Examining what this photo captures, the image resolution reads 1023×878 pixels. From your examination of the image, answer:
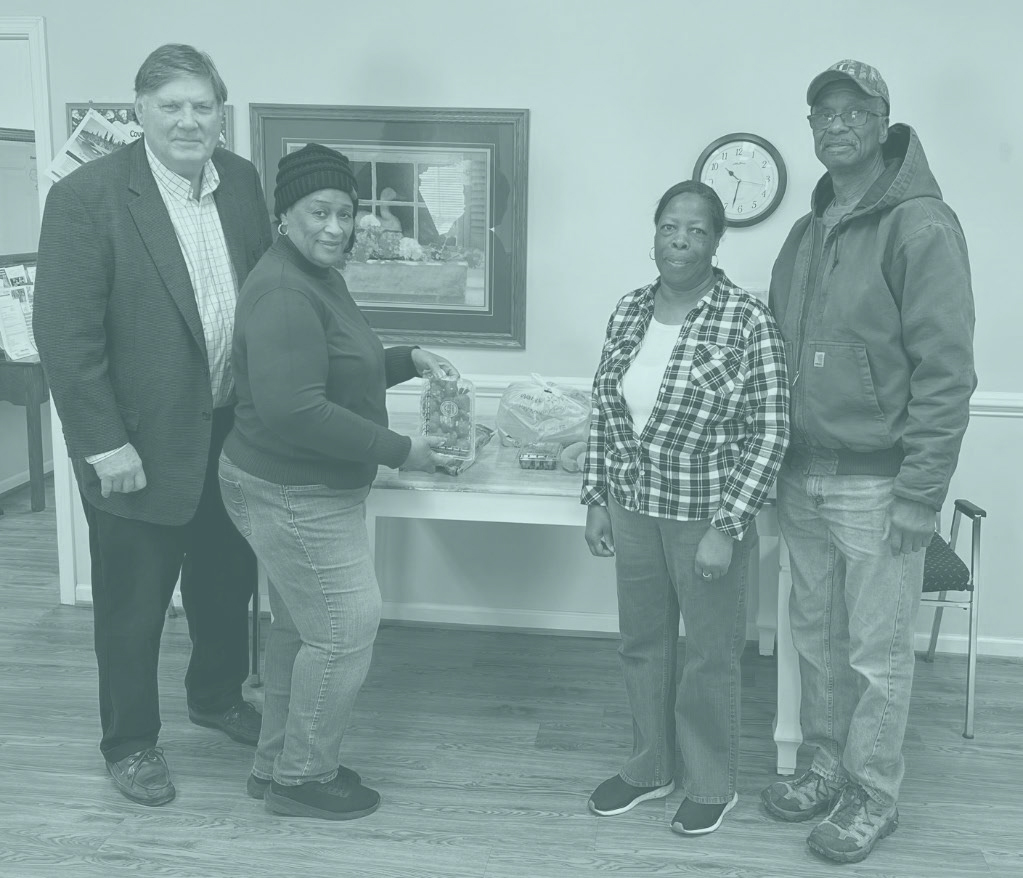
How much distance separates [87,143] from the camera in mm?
3371

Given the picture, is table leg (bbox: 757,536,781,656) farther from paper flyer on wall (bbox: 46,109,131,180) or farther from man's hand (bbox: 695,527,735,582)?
paper flyer on wall (bbox: 46,109,131,180)

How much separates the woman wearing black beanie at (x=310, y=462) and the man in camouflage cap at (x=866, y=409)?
0.86m

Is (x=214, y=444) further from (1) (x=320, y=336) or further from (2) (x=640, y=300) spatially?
(2) (x=640, y=300)

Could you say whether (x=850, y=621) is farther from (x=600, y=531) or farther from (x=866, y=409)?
(x=600, y=531)

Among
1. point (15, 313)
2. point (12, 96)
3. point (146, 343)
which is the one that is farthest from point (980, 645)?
point (12, 96)

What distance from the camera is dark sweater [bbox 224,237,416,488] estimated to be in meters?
2.12

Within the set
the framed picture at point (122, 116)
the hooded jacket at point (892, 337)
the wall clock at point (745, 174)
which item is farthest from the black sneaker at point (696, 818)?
the framed picture at point (122, 116)

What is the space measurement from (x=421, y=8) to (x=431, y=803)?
2277mm

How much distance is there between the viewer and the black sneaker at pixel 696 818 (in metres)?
2.40

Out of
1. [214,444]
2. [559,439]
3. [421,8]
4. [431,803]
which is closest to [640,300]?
[559,439]

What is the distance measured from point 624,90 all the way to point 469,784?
203 centimetres

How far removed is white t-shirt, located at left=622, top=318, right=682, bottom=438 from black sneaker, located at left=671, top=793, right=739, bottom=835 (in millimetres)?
862

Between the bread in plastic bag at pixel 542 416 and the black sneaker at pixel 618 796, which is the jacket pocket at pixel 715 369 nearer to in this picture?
the bread in plastic bag at pixel 542 416

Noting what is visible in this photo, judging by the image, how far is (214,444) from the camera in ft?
8.45
